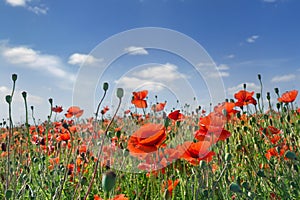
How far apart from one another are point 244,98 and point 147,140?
125 centimetres

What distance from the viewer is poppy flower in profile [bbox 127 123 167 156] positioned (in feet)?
4.49

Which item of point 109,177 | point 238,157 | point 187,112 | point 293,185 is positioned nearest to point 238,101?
point 238,157

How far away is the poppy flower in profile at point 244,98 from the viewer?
2.41 meters

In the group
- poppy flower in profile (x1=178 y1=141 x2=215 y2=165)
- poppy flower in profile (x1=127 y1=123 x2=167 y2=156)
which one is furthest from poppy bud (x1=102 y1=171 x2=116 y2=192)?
poppy flower in profile (x1=178 y1=141 x2=215 y2=165)

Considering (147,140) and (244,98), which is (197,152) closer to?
(147,140)

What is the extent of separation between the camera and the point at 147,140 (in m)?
1.37

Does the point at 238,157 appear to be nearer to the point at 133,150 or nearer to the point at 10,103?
the point at 133,150

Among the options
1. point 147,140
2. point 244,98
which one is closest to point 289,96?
point 244,98

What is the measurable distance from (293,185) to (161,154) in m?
0.70

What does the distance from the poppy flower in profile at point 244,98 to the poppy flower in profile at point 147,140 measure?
1124 mm

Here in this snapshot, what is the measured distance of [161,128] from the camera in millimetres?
1414

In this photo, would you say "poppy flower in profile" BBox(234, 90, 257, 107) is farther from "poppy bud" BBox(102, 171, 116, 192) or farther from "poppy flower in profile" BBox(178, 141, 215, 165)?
"poppy bud" BBox(102, 171, 116, 192)

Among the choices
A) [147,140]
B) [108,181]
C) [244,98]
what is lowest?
[108,181]

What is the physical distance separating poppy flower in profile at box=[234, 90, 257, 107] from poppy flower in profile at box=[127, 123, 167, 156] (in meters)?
1.12
